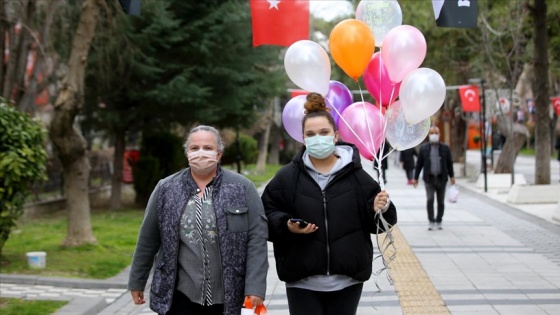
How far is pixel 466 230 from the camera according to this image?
15.4 meters

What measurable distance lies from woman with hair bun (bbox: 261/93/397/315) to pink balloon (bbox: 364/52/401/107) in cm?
172

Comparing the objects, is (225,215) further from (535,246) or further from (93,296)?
(535,246)

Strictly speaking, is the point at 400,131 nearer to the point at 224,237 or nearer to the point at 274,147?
the point at 224,237

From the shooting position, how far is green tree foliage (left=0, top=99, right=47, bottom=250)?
421 inches

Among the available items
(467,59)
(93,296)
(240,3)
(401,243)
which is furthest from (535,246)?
(467,59)

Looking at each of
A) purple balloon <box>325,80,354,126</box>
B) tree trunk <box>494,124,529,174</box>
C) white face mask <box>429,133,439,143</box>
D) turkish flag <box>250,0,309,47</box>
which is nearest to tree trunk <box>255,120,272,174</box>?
tree trunk <box>494,124,529,174</box>

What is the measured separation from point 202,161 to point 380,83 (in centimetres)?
234

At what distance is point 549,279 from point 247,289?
20.9 ft

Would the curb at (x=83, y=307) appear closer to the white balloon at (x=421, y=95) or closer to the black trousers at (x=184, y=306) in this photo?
the black trousers at (x=184, y=306)

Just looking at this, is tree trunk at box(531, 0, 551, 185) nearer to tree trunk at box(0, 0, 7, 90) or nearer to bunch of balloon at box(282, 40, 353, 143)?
tree trunk at box(0, 0, 7, 90)


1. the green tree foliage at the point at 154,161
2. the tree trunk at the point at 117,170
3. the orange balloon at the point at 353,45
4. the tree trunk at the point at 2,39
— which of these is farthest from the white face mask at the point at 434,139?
the tree trunk at the point at 117,170

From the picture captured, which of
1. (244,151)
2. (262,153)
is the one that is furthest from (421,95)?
(244,151)

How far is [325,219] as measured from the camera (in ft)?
16.1

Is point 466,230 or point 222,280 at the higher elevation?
point 222,280
